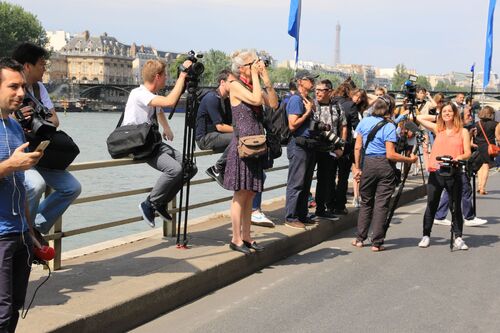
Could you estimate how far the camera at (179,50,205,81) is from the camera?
21.9 feet

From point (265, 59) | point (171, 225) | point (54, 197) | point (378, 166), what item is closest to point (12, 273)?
point (54, 197)

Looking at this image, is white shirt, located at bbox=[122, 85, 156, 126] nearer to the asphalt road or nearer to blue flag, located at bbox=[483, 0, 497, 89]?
the asphalt road

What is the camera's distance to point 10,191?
3.80 metres

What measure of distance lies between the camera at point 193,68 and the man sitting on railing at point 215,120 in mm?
1604

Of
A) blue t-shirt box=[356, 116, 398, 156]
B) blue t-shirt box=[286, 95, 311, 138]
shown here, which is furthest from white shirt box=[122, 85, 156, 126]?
blue t-shirt box=[356, 116, 398, 156]

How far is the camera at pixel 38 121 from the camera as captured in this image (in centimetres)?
478

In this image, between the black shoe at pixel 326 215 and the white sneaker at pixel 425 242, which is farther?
the black shoe at pixel 326 215

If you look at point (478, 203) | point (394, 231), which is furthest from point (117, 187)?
point (394, 231)

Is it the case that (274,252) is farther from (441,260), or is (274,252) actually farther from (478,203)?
(478,203)

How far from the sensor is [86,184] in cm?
2402

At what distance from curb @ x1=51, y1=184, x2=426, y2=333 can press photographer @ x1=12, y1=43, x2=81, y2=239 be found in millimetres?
911

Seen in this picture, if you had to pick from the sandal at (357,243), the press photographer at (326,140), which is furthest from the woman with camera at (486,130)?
the sandal at (357,243)

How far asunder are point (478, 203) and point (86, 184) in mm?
14473

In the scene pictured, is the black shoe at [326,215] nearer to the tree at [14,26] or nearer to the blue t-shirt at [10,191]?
the blue t-shirt at [10,191]
